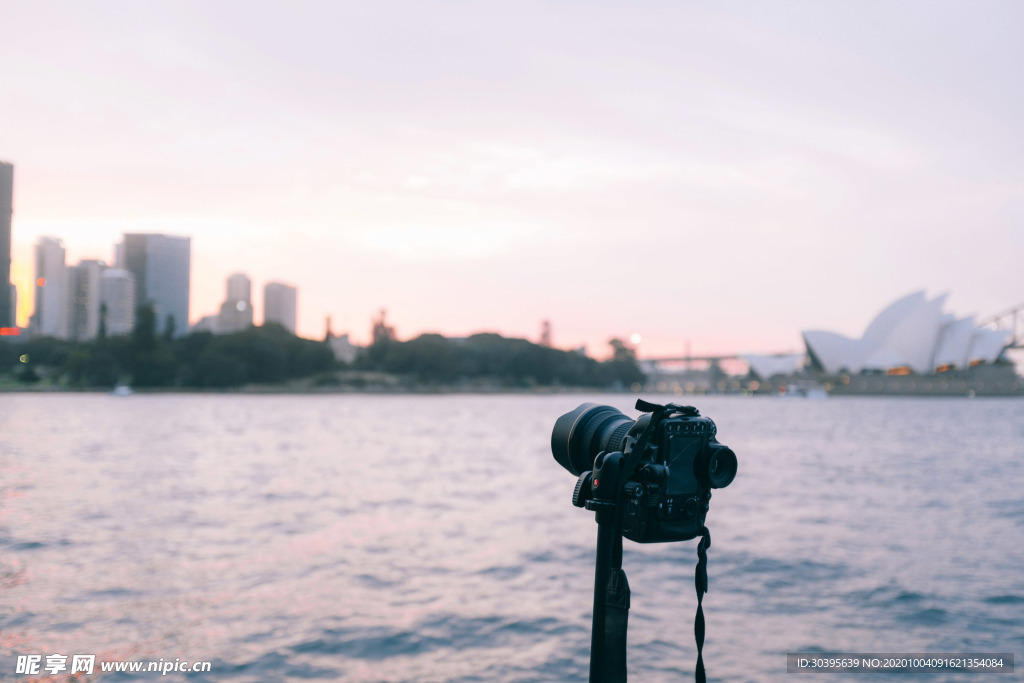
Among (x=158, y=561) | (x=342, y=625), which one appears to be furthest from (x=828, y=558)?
(x=158, y=561)

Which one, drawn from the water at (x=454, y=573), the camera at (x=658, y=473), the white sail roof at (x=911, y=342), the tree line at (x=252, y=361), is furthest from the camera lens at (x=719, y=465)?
the tree line at (x=252, y=361)

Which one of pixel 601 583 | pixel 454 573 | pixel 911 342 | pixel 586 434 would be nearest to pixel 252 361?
pixel 911 342

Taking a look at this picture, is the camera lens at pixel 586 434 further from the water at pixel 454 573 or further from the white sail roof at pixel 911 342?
the white sail roof at pixel 911 342

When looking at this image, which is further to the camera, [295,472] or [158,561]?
[295,472]

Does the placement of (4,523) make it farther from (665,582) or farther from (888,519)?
(888,519)

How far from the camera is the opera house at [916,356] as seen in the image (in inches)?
2869

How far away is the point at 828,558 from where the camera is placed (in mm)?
8344

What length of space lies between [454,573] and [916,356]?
80184 millimetres

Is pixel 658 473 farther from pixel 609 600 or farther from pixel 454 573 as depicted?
pixel 454 573

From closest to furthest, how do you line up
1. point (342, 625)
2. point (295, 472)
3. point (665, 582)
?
point (342, 625) → point (665, 582) → point (295, 472)

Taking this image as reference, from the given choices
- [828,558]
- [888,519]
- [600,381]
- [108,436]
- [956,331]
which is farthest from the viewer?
[600,381]

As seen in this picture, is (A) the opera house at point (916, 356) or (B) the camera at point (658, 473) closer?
(B) the camera at point (658, 473)

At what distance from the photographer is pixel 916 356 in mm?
76438

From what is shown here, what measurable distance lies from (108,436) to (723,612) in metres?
24.7
